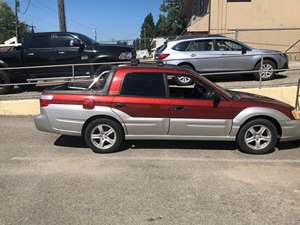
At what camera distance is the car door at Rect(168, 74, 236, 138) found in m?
7.09

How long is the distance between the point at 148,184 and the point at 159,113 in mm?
1727

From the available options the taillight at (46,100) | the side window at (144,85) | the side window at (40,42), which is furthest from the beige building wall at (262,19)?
the taillight at (46,100)

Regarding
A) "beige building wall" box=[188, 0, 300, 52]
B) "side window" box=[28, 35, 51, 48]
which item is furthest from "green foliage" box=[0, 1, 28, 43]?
"side window" box=[28, 35, 51, 48]

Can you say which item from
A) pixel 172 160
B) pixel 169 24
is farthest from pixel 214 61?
pixel 169 24

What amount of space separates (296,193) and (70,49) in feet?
30.9

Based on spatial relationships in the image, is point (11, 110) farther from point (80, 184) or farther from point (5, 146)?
point (80, 184)

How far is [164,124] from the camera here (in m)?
7.14

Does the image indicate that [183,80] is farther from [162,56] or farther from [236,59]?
[236,59]

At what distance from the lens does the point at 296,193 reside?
5.38 m

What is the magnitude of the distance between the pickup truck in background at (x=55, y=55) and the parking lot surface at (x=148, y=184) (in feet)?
16.9

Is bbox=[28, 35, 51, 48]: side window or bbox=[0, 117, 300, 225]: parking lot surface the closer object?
bbox=[0, 117, 300, 225]: parking lot surface

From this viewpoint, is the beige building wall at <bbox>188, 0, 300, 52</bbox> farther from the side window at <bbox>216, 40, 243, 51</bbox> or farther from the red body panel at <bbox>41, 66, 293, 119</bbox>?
the red body panel at <bbox>41, 66, 293, 119</bbox>

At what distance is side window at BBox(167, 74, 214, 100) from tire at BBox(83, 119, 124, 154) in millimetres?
1133

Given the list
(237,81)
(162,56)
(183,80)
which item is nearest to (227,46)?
(237,81)
